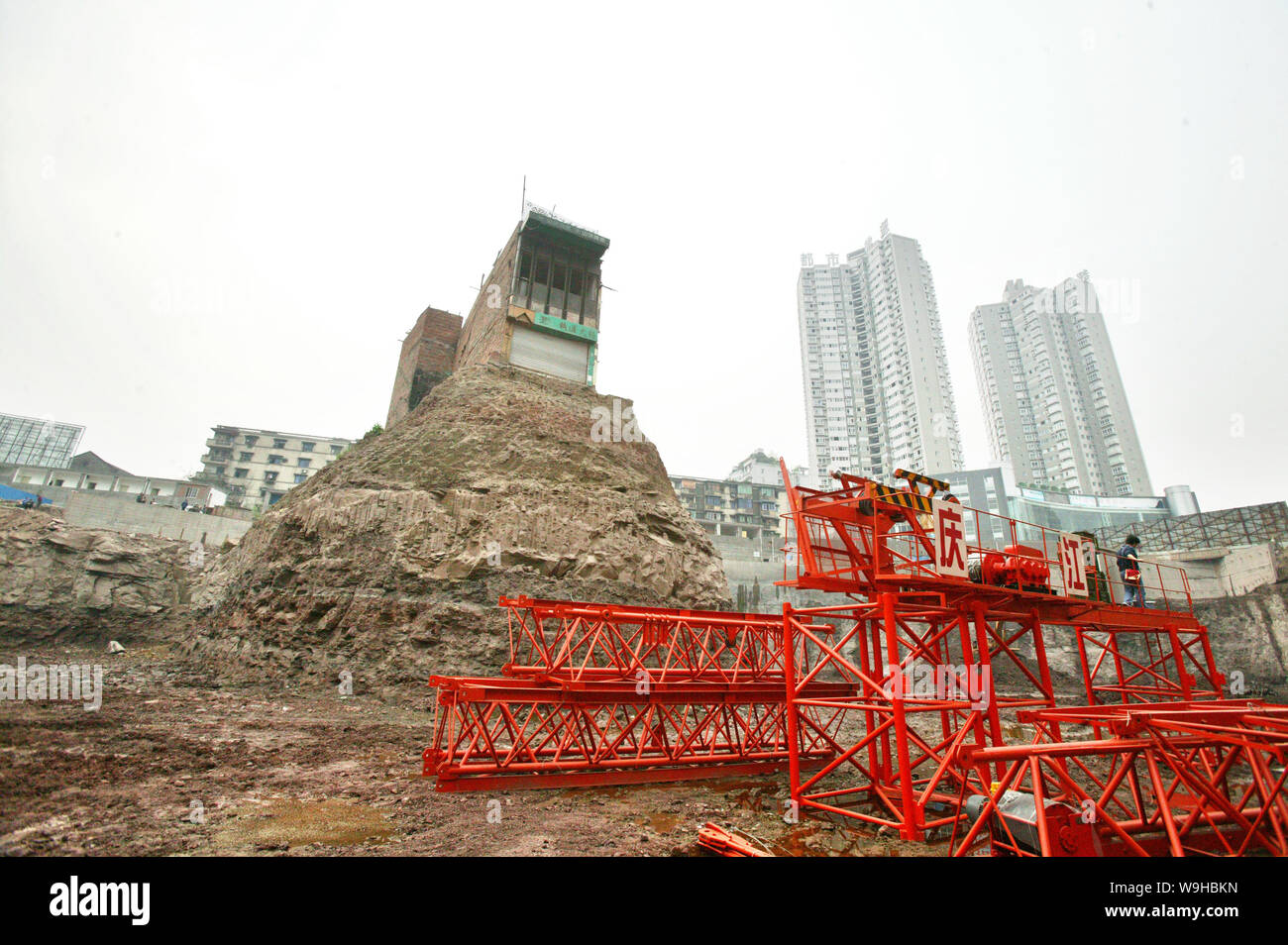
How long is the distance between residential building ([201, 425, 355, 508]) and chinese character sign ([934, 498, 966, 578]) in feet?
223

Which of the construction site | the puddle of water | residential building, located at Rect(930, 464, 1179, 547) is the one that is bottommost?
the puddle of water

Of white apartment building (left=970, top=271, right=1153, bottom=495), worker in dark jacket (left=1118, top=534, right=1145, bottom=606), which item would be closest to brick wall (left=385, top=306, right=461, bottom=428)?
worker in dark jacket (left=1118, top=534, right=1145, bottom=606)

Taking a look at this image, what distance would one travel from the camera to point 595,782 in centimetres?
987

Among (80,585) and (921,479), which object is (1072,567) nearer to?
(921,479)

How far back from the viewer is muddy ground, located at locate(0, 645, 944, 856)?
6.18 meters

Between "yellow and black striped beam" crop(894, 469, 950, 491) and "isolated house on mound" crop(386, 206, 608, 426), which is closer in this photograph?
"yellow and black striped beam" crop(894, 469, 950, 491)

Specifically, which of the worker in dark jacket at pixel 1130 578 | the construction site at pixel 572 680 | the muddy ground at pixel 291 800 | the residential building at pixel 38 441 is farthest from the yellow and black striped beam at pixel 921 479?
the residential building at pixel 38 441

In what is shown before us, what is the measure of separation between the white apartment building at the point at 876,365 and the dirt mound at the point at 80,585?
7038cm

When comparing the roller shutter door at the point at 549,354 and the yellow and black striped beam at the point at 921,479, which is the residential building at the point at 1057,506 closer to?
the roller shutter door at the point at 549,354

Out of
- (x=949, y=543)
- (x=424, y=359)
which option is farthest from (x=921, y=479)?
(x=424, y=359)

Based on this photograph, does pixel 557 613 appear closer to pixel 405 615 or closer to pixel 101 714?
pixel 405 615

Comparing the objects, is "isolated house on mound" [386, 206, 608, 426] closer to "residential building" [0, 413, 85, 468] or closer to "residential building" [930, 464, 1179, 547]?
"residential building" [930, 464, 1179, 547]
